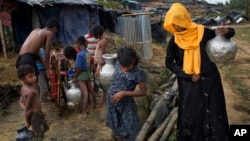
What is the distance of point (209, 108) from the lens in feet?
11.2

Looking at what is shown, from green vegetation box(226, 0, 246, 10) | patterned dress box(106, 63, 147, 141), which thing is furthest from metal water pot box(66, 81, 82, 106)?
green vegetation box(226, 0, 246, 10)

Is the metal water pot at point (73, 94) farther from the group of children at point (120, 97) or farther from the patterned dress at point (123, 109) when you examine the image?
the patterned dress at point (123, 109)

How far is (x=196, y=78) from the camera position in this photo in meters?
3.39

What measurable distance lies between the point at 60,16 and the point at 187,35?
9.47 meters

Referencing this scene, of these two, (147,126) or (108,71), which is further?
(147,126)

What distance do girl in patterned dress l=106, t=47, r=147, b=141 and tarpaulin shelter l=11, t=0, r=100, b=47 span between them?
787 cm

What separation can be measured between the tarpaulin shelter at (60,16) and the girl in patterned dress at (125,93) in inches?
310

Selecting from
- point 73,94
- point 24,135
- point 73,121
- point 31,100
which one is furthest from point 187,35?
point 73,121

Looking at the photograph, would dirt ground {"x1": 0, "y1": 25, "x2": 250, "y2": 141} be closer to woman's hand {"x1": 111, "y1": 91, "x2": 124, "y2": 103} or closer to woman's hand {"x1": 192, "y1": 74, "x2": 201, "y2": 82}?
woman's hand {"x1": 111, "y1": 91, "x2": 124, "y2": 103}

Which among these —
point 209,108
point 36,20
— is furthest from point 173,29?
point 36,20

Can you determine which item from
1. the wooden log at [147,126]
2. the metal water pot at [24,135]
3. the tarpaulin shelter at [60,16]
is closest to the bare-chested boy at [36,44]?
the metal water pot at [24,135]

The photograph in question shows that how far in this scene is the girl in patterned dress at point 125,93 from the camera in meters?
3.43

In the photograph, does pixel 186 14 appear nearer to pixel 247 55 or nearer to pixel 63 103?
pixel 63 103

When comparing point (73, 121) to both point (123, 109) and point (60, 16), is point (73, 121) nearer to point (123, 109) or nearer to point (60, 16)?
point (123, 109)
